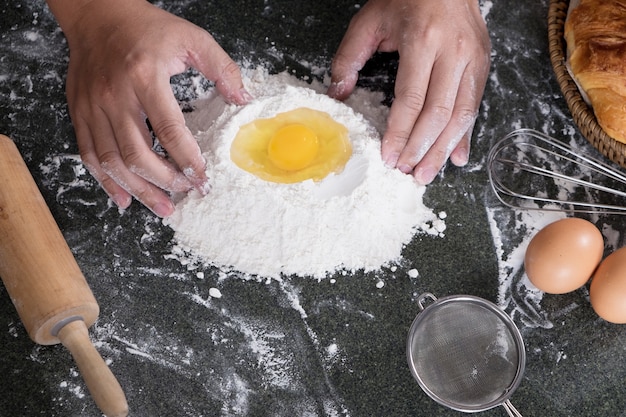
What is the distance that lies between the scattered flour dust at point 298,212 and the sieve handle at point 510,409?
0.34 m

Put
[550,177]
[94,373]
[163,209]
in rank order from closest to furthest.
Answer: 1. [94,373]
2. [163,209]
3. [550,177]

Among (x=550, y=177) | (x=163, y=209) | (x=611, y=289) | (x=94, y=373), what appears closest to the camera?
(x=94, y=373)

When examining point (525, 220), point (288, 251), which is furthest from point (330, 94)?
point (525, 220)

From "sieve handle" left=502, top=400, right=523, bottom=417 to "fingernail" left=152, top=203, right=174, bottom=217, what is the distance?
72cm

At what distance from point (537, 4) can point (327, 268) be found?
2.71ft

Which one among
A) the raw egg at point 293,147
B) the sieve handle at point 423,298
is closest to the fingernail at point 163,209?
the raw egg at point 293,147

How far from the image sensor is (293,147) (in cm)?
129

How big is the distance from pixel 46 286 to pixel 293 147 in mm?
503

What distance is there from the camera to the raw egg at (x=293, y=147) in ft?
4.25

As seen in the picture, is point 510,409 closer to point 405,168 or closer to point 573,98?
point 405,168

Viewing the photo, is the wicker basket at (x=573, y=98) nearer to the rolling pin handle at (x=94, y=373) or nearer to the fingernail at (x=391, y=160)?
the fingernail at (x=391, y=160)

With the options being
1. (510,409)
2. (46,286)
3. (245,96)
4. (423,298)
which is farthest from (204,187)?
(510,409)

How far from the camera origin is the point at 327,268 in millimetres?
1311

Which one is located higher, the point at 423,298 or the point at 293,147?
the point at 293,147
